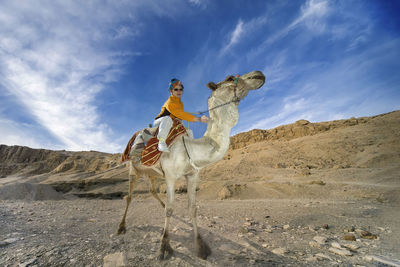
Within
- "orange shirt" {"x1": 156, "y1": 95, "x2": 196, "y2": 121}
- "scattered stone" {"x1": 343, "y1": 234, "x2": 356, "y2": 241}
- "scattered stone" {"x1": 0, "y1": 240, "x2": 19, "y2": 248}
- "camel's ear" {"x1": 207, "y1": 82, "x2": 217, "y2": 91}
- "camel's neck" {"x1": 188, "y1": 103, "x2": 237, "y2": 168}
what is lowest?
"scattered stone" {"x1": 343, "y1": 234, "x2": 356, "y2": 241}

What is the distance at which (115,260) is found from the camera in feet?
9.20

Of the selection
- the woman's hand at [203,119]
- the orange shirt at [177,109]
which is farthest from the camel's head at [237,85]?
the orange shirt at [177,109]

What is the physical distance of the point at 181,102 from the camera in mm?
3582

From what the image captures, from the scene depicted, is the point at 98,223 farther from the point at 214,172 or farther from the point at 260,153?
the point at 260,153

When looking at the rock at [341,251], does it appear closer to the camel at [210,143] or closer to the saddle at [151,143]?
the camel at [210,143]

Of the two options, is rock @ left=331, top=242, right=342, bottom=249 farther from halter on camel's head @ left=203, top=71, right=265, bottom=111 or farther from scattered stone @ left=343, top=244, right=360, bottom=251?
halter on camel's head @ left=203, top=71, right=265, bottom=111

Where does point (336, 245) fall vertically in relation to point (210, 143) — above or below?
below

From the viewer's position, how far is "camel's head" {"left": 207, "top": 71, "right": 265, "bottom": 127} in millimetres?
2904

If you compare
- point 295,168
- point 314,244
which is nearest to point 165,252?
point 314,244

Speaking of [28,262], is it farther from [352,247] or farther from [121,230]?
[352,247]

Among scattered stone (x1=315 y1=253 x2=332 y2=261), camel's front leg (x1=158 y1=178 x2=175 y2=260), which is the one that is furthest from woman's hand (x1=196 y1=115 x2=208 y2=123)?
scattered stone (x1=315 y1=253 x2=332 y2=261)

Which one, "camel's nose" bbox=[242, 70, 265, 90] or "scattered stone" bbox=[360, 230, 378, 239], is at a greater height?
"camel's nose" bbox=[242, 70, 265, 90]

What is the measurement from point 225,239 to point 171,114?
2.60 metres

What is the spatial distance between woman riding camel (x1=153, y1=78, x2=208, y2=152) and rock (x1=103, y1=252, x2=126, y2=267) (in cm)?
169
